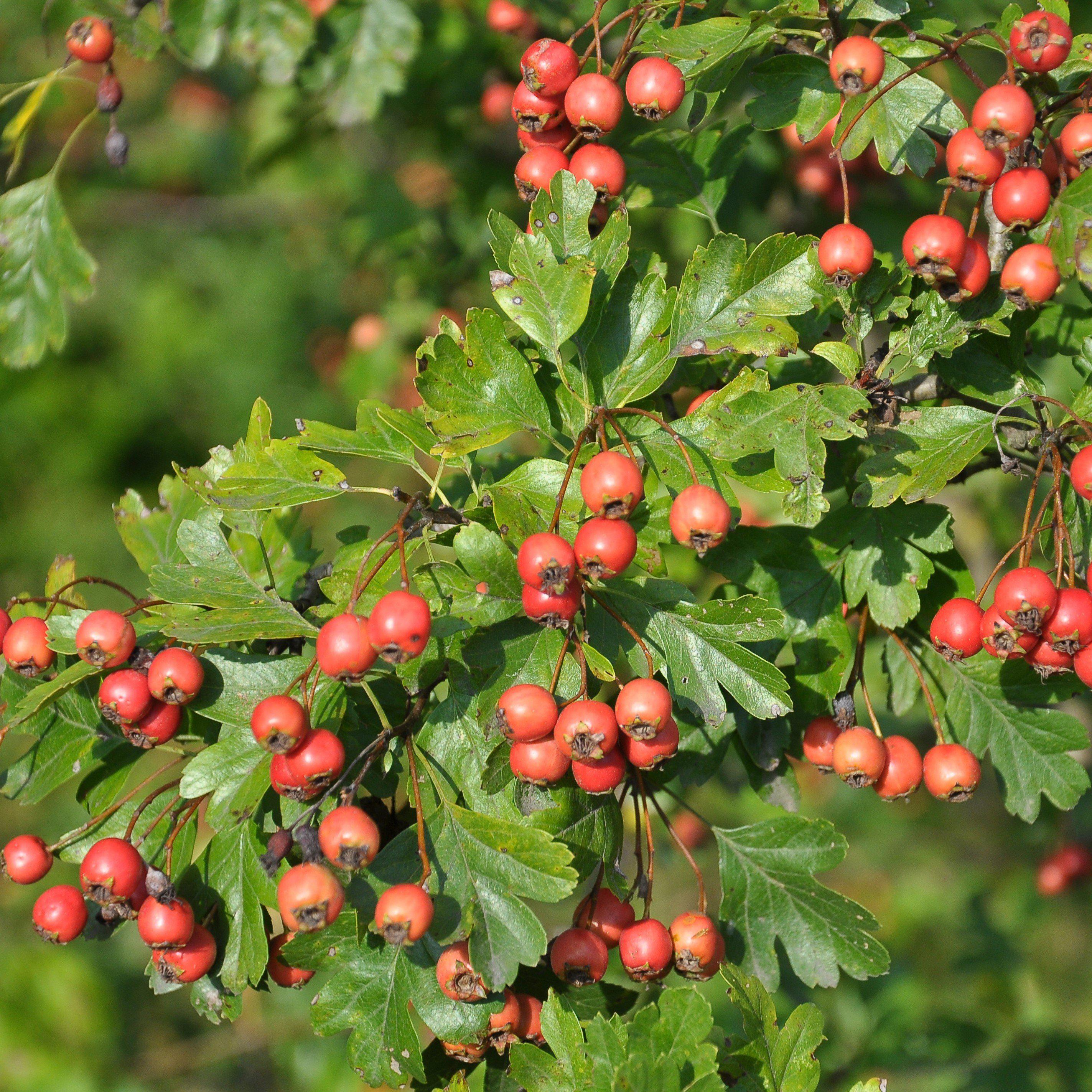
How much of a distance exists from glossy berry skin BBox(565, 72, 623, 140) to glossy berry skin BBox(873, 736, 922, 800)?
3.45 feet

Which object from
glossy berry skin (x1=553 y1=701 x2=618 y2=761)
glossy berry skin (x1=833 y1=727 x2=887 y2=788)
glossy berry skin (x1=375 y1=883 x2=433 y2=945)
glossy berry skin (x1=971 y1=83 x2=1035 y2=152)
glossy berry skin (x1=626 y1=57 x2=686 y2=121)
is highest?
glossy berry skin (x1=626 y1=57 x2=686 y2=121)

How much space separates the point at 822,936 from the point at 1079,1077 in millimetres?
1761

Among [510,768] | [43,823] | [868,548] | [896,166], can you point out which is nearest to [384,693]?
[510,768]

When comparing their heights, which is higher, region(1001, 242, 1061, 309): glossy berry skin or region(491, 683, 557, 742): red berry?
region(1001, 242, 1061, 309): glossy berry skin

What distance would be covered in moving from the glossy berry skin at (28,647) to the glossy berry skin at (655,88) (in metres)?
1.19

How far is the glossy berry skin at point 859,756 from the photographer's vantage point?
153 cm

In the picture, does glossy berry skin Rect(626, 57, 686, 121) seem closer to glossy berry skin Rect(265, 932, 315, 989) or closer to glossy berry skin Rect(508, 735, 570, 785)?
glossy berry skin Rect(508, 735, 570, 785)

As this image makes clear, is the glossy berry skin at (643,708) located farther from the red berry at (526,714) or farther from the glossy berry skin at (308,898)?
the glossy berry skin at (308,898)

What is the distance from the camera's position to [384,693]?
1500mm

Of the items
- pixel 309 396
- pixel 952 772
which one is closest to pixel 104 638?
pixel 952 772

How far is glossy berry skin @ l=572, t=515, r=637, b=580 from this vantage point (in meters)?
1.21

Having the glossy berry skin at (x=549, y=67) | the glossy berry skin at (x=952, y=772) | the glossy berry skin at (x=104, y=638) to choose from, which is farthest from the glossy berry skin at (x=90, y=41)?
the glossy berry skin at (x=952, y=772)

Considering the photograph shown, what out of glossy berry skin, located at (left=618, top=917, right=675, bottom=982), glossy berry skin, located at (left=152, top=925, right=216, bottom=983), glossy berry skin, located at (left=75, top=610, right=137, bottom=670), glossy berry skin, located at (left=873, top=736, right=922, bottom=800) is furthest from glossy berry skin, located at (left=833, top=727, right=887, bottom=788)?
glossy berry skin, located at (left=75, top=610, right=137, bottom=670)

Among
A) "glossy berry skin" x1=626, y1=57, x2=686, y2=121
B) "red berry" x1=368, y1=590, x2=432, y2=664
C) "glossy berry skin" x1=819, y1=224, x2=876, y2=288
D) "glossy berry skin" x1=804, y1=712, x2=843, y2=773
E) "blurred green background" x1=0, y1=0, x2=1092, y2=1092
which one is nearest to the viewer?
"red berry" x1=368, y1=590, x2=432, y2=664
